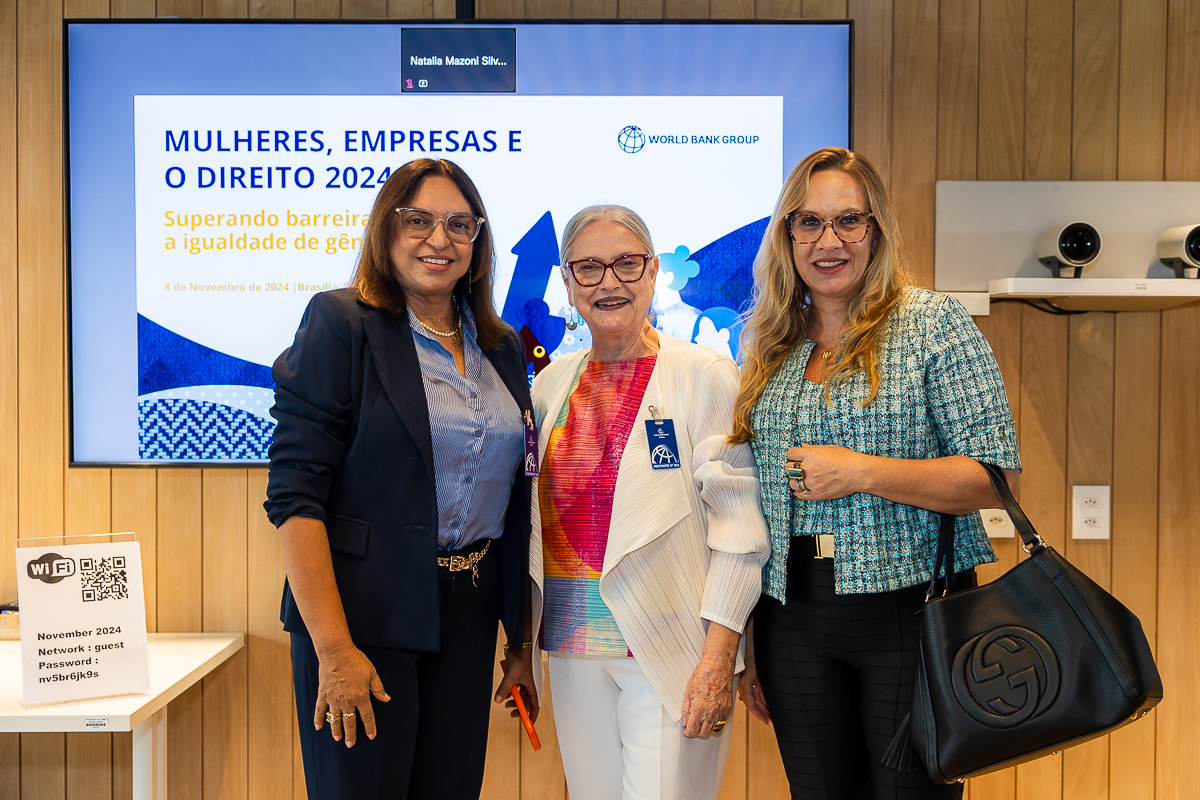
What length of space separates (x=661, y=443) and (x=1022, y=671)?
70 cm

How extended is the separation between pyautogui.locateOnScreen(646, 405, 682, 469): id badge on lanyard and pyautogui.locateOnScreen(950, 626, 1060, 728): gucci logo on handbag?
1.92 ft

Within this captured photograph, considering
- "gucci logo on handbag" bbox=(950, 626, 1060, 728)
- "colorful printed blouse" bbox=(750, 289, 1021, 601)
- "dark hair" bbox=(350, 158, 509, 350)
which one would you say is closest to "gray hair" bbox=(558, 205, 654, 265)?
"dark hair" bbox=(350, 158, 509, 350)

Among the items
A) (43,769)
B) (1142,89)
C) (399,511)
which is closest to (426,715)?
(399,511)

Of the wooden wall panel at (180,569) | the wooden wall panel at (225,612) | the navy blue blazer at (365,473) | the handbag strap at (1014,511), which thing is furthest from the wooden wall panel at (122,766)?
the handbag strap at (1014,511)

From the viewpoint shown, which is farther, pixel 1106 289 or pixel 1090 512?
pixel 1090 512

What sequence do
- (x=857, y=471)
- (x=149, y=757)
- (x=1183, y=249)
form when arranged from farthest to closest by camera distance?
(x=1183, y=249), (x=149, y=757), (x=857, y=471)

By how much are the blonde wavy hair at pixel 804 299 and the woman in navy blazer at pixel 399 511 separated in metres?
0.50

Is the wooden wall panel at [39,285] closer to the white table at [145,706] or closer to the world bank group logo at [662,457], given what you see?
the white table at [145,706]

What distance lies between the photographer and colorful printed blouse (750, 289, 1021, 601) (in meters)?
1.30

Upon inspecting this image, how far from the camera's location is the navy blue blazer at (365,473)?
1.33 meters

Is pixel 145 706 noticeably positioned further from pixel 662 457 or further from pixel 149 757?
pixel 662 457

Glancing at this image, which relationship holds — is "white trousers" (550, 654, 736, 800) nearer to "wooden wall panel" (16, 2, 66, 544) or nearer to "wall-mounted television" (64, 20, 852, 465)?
"wall-mounted television" (64, 20, 852, 465)

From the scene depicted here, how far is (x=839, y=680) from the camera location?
1.36 m

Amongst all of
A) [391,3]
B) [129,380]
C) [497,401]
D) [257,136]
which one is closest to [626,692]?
[497,401]
